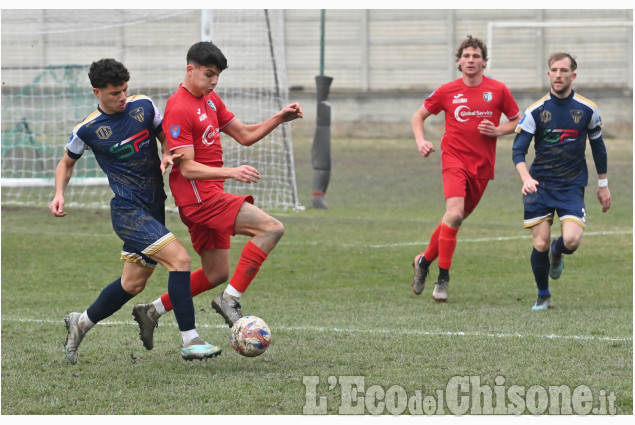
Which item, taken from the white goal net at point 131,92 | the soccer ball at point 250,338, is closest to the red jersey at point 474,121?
the soccer ball at point 250,338

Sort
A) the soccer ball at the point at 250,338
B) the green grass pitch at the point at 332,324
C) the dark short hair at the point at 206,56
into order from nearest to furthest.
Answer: the green grass pitch at the point at 332,324, the soccer ball at the point at 250,338, the dark short hair at the point at 206,56

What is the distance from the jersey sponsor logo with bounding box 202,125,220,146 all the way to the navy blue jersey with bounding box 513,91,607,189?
99.2 inches

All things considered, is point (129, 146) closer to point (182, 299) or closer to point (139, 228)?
point (139, 228)

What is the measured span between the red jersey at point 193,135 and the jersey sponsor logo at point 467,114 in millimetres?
2928

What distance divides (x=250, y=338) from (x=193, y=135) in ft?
4.18

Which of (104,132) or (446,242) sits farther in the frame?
(446,242)

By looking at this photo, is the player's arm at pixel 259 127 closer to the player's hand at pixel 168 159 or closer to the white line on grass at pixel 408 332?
the player's hand at pixel 168 159

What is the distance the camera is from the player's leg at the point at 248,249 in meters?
6.11

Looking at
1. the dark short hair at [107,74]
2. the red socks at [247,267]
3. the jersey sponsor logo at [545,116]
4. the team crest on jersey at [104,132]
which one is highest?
the dark short hair at [107,74]

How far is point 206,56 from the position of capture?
19.4 ft

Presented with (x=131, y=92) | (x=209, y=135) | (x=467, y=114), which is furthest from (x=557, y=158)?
(x=131, y=92)

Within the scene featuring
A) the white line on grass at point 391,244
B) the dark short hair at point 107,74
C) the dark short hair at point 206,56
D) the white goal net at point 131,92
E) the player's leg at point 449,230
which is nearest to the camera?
the dark short hair at point 107,74

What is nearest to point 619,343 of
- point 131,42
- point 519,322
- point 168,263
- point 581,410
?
point 519,322

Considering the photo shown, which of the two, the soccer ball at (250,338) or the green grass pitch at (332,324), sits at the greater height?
the soccer ball at (250,338)
